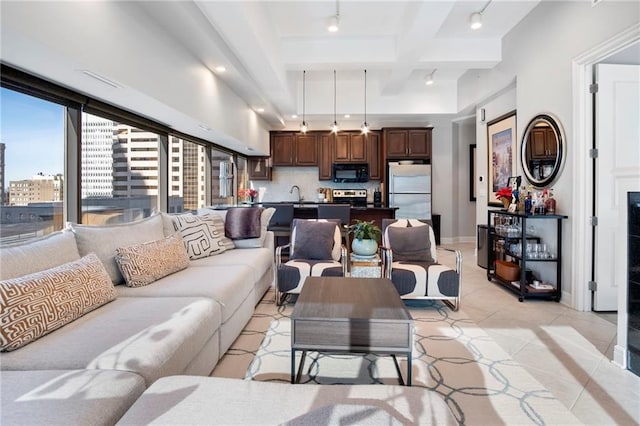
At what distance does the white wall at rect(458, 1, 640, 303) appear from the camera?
116 inches

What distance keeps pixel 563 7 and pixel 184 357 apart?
4713 mm

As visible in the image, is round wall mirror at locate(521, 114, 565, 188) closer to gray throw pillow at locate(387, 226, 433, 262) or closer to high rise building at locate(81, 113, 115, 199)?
gray throw pillow at locate(387, 226, 433, 262)

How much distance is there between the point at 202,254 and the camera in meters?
3.34

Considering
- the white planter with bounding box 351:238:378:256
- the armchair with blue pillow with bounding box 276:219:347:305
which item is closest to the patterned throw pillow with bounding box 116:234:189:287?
the armchair with blue pillow with bounding box 276:219:347:305

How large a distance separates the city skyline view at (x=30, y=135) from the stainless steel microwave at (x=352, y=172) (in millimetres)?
5314

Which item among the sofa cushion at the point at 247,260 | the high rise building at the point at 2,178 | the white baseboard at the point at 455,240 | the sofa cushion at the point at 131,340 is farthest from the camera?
the white baseboard at the point at 455,240

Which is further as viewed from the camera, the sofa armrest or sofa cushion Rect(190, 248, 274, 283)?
the sofa armrest

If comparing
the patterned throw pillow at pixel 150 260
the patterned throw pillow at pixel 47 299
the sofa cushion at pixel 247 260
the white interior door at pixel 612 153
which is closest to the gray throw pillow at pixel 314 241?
the sofa cushion at pixel 247 260

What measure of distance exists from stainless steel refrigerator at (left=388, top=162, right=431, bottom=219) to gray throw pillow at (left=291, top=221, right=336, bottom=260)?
135 inches

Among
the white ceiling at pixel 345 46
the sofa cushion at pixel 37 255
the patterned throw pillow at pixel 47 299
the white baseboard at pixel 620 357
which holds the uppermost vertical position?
the white ceiling at pixel 345 46

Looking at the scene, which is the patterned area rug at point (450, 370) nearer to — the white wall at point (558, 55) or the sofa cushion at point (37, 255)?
the sofa cushion at point (37, 255)

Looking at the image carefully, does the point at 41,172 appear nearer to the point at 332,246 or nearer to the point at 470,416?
the point at 332,246

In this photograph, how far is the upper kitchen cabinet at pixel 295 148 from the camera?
7387 millimetres

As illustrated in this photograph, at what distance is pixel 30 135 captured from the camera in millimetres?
2338
